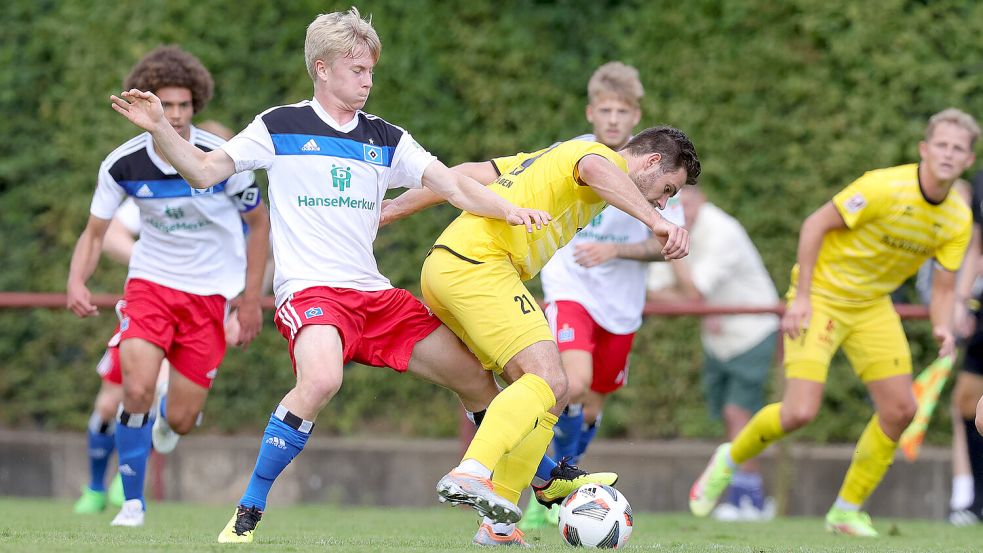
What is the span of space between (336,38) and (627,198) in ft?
4.33

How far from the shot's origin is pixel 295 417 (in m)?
5.56

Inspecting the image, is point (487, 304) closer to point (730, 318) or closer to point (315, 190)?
point (315, 190)

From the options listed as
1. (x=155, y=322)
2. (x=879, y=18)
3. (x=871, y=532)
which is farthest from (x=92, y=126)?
(x=871, y=532)

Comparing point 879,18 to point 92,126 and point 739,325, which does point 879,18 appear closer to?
point 739,325

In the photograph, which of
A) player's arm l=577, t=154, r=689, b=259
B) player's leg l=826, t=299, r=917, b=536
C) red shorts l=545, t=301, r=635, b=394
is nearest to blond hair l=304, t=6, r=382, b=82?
player's arm l=577, t=154, r=689, b=259

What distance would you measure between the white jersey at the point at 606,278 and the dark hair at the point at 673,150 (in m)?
1.85

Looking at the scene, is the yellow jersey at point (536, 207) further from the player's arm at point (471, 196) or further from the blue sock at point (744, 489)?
the blue sock at point (744, 489)

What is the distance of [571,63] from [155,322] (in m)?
4.52

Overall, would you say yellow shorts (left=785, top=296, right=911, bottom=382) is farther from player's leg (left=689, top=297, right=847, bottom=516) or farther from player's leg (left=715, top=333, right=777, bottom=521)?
player's leg (left=715, top=333, right=777, bottom=521)

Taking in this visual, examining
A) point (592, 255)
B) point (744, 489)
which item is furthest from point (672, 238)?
point (744, 489)

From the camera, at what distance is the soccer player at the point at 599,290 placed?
302 inches

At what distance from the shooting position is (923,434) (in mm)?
9945

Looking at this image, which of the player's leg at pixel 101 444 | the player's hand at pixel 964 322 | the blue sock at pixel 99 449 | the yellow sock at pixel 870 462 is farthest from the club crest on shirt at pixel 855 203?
the blue sock at pixel 99 449

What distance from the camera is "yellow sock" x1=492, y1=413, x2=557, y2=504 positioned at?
5.69m
